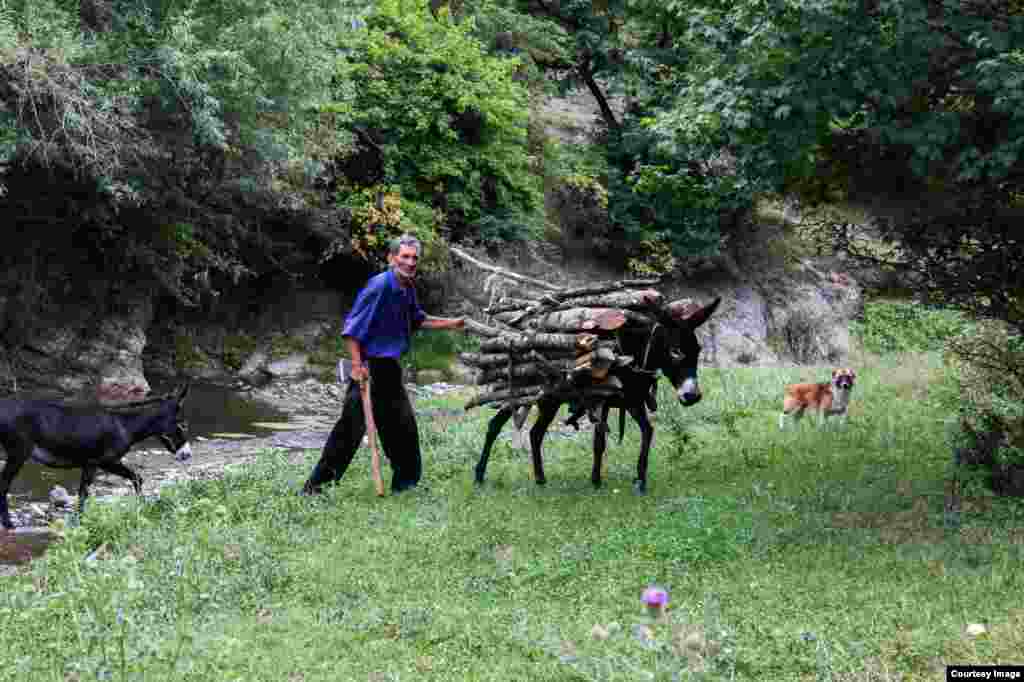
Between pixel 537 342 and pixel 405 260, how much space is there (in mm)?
1658

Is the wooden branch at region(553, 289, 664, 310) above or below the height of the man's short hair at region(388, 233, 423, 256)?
below

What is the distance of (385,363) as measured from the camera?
10617 mm

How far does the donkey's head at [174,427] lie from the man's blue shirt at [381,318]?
3.36m

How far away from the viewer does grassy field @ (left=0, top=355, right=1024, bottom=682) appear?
5.70 meters

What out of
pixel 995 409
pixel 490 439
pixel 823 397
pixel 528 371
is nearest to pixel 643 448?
pixel 528 371

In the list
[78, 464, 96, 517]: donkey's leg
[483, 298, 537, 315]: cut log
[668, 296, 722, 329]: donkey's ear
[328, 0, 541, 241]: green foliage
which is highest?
[328, 0, 541, 241]: green foliage

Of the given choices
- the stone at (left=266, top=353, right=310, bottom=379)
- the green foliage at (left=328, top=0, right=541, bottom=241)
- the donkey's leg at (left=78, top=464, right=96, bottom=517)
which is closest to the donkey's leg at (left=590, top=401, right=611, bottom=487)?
the donkey's leg at (left=78, top=464, right=96, bottom=517)

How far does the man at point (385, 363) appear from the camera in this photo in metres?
10.5

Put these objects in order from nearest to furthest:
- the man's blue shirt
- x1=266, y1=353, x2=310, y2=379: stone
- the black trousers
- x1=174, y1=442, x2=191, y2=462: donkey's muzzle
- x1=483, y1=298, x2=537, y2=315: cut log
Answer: the man's blue shirt < the black trousers < x1=483, y1=298, x2=537, y2=315: cut log < x1=174, y1=442, x2=191, y2=462: donkey's muzzle < x1=266, y1=353, x2=310, y2=379: stone

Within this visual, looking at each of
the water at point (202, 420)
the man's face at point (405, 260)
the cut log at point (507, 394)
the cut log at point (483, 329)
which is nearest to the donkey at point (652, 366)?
the cut log at point (507, 394)

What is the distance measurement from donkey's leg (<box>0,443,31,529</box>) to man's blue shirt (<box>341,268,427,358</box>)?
13.9 ft

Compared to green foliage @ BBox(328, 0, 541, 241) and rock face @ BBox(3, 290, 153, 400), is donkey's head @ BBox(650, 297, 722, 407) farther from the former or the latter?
green foliage @ BBox(328, 0, 541, 241)

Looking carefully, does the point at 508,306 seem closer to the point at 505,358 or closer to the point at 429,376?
the point at 505,358

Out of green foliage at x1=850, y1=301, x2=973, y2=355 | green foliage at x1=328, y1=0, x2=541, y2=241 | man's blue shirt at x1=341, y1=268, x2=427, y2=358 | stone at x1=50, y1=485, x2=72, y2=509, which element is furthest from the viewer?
green foliage at x1=850, y1=301, x2=973, y2=355
